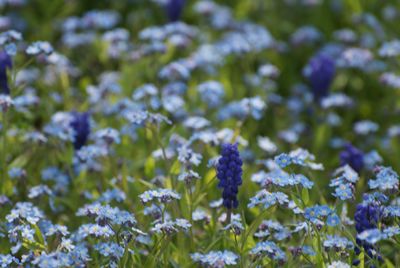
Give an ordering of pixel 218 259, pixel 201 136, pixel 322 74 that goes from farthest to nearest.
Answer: pixel 322 74 < pixel 201 136 < pixel 218 259

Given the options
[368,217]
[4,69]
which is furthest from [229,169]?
[4,69]

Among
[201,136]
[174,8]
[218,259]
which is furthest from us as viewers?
[174,8]

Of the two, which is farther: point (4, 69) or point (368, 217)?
point (4, 69)

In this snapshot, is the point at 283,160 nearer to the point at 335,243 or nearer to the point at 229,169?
the point at 229,169

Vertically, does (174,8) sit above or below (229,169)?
below

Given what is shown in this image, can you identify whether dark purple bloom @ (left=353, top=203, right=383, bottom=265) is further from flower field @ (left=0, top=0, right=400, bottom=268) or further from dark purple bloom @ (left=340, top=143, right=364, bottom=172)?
dark purple bloom @ (left=340, top=143, right=364, bottom=172)

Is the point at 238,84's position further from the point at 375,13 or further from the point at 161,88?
the point at 375,13

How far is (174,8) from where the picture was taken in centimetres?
800

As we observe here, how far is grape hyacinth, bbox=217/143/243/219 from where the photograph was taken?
4.72 meters

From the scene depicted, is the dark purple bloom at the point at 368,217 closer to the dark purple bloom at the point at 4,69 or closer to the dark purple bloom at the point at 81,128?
the dark purple bloom at the point at 81,128

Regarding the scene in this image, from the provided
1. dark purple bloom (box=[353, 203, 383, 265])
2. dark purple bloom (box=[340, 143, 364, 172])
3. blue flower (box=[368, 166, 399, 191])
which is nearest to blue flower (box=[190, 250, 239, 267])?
dark purple bloom (box=[353, 203, 383, 265])

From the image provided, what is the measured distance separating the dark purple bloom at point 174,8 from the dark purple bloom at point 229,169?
3563mm

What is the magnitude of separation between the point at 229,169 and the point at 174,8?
11.9 feet

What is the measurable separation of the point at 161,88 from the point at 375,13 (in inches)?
130
